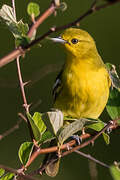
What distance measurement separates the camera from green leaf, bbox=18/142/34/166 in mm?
1583

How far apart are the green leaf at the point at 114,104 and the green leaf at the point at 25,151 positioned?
0.50 metres

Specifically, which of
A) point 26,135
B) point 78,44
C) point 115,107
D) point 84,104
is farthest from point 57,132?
point 26,135

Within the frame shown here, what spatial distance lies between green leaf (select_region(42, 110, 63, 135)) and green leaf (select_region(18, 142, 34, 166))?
107 mm

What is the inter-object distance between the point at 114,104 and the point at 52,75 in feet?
10.9

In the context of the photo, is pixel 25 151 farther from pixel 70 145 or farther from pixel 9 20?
pixel 9 20

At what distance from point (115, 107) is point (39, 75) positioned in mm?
530

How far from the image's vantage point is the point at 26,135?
5074mm

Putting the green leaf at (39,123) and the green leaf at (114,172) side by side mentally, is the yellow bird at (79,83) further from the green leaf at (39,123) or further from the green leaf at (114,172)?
the green leaf at (114,172)

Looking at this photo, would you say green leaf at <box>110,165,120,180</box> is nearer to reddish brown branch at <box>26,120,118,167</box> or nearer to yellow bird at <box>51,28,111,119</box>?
reddish brown branch at <box>26,120,118,167</box>

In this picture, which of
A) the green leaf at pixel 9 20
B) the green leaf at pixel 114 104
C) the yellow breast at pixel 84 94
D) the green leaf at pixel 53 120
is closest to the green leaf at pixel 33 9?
the green leaf at pixel 9 20

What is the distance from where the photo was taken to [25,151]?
1.61 meters

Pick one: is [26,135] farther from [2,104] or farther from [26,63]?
[26,63]

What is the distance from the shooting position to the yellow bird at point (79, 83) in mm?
3076

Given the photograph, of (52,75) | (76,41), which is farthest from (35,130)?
(52,75)
